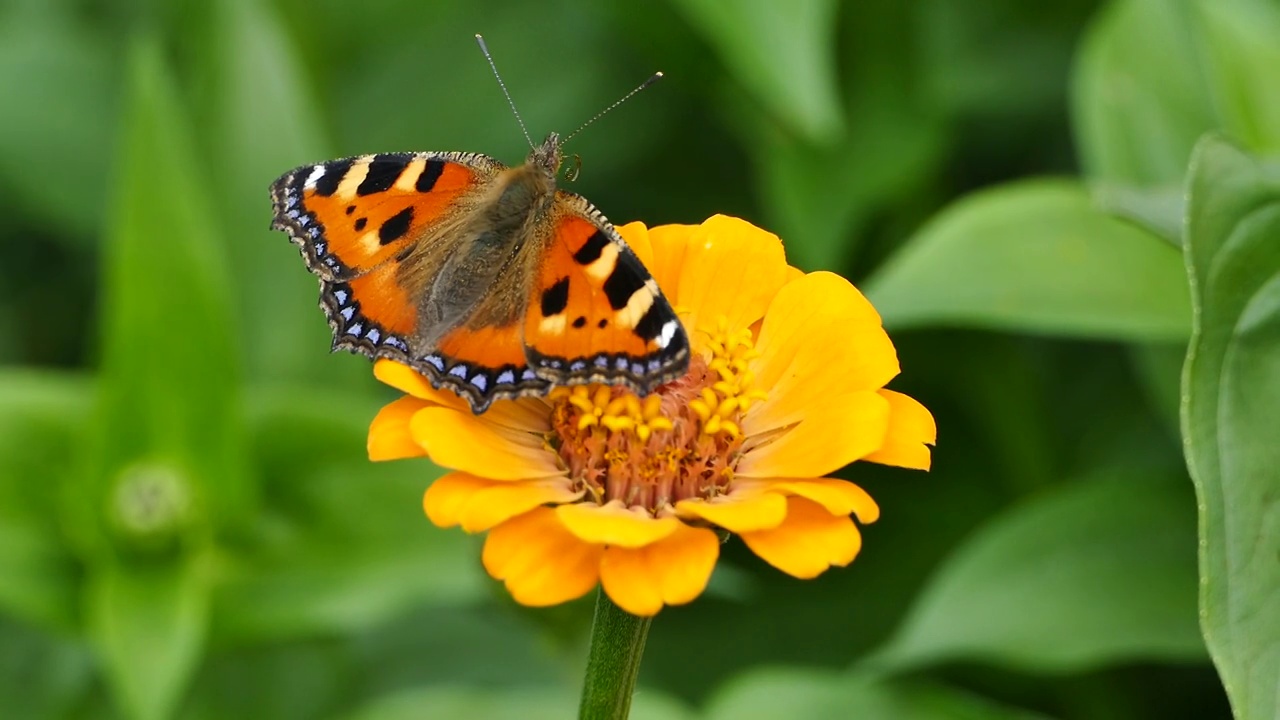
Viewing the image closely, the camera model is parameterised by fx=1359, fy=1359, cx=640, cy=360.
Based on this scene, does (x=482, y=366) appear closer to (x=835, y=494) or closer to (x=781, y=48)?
(x=835, y=494)

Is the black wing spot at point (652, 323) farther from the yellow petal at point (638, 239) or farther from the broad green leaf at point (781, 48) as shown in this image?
the broad green leaf at point (781, 48)

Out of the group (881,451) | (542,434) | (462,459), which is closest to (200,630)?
(542,434)

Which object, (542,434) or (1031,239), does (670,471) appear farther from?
(1031,239)

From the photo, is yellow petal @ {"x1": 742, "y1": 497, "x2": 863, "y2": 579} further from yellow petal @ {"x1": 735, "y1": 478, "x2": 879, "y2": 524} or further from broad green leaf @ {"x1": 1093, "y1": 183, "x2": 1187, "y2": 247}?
broad green leaf @ {"x1": 1093, "y1": 183, "x2": 1187, "y2": 247}

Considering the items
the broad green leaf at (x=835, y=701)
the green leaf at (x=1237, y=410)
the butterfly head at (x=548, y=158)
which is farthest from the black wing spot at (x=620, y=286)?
the broad green leaf at (x=835, y=701)

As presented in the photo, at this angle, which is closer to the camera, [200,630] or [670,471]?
[670,471]

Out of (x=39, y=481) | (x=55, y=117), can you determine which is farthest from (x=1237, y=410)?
(x=55, y=117)

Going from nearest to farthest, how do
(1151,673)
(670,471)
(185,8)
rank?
1. (670,471)
2. (1151,673)
3. (185,8)

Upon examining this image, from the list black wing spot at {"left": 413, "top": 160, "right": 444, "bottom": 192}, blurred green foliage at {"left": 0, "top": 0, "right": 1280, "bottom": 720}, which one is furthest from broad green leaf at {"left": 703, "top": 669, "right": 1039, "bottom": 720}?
black wing spot at {"left": 413, "top": 160, "right": 444, "bottom": 192}
